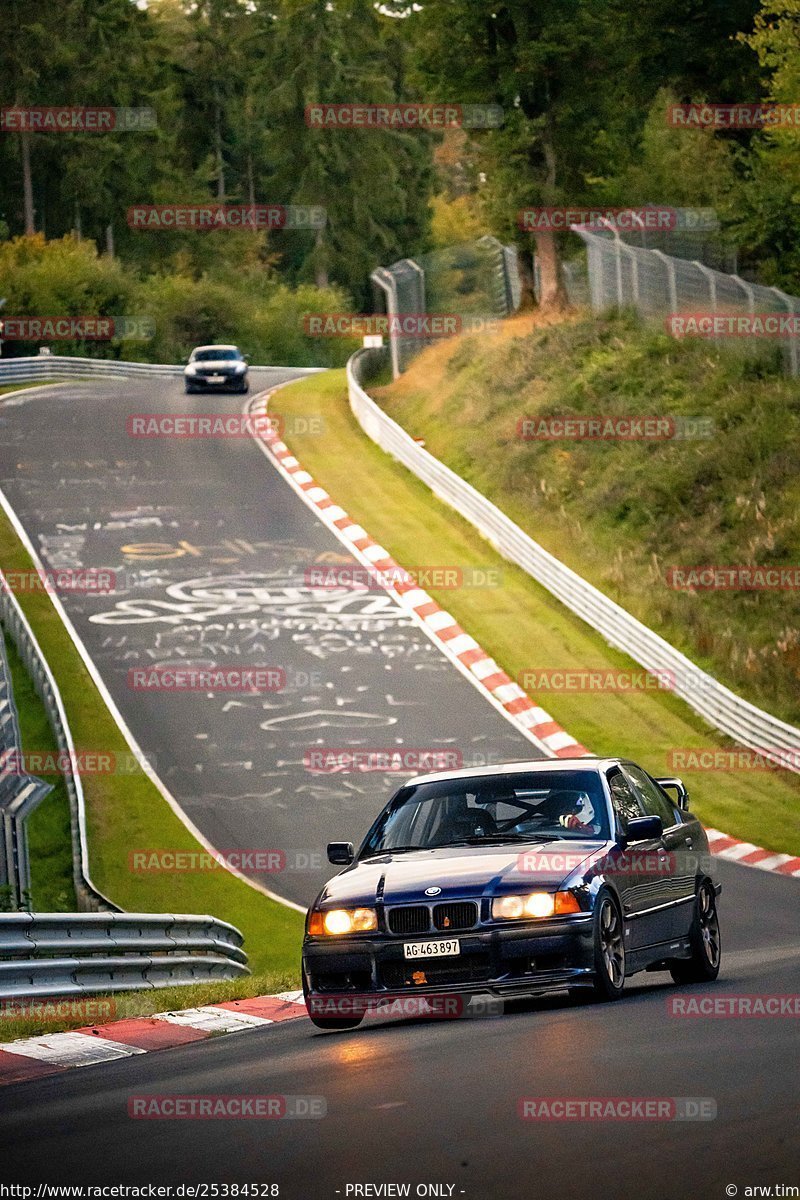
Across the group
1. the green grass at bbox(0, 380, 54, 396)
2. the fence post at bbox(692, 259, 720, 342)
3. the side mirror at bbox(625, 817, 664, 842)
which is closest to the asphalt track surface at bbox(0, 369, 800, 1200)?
the side mirror at bbox(625, 817, 664, 842)

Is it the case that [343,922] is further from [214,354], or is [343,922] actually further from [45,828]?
[214,354]

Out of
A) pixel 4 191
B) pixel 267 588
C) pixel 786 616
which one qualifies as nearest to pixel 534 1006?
pixel 786 616

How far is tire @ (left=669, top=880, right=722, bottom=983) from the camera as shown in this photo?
12.2 m

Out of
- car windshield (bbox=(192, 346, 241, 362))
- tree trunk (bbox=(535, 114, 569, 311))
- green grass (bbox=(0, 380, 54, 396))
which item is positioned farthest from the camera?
green grass (bbox=(0, 380, 54, 396))

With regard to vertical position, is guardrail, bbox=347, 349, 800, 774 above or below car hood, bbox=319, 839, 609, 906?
below

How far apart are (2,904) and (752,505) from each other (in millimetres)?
21265

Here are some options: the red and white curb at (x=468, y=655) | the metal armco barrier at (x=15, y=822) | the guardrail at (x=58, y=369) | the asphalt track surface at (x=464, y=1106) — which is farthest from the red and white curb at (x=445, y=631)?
the guardrail at (x=58, y=369)

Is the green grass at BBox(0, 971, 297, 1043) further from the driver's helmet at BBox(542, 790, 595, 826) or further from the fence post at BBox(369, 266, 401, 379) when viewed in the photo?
the fence post at BBox(369, 266, 401, 379)

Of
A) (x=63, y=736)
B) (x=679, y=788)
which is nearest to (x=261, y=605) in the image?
(x=63, y=736)

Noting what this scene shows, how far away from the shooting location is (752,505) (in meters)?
35.0

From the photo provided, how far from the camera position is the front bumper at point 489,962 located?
10.4 m

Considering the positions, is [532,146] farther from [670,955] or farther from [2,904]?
[670,955]

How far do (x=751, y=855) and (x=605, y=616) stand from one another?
371 inches

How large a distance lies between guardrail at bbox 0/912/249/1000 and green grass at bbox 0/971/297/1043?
15 cm
